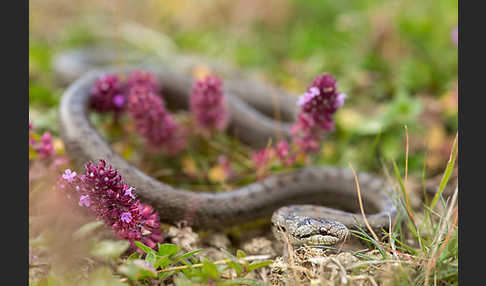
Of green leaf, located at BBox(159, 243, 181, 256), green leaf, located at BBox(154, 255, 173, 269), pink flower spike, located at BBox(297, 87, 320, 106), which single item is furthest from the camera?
pink flower spike, located at BBox(297, 87, 320, 106)

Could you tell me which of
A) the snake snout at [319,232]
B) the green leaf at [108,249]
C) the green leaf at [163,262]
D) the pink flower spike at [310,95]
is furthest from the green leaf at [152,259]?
the pink flower spike at [310,95]

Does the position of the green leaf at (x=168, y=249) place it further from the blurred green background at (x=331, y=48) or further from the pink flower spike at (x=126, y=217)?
the blurred green background at (x=331, y=48)

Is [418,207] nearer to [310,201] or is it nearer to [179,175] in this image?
[310,201]

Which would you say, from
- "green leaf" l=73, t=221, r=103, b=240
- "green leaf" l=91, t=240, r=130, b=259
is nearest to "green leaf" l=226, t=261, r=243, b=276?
"green leaf" l=91, t=240, r=130, b=259

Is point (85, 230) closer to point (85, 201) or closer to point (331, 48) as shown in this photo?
point (85, 201)

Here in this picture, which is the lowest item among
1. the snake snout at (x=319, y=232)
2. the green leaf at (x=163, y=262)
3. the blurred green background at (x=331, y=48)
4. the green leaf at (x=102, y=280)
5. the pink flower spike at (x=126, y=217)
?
the green leaf at (x=102, y=280)

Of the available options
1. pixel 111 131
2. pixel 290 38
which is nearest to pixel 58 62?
pixel 111 131

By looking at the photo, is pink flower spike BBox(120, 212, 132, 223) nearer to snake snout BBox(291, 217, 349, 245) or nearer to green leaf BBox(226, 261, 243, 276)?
green leaf BBox(226, 261, 243, 276)
